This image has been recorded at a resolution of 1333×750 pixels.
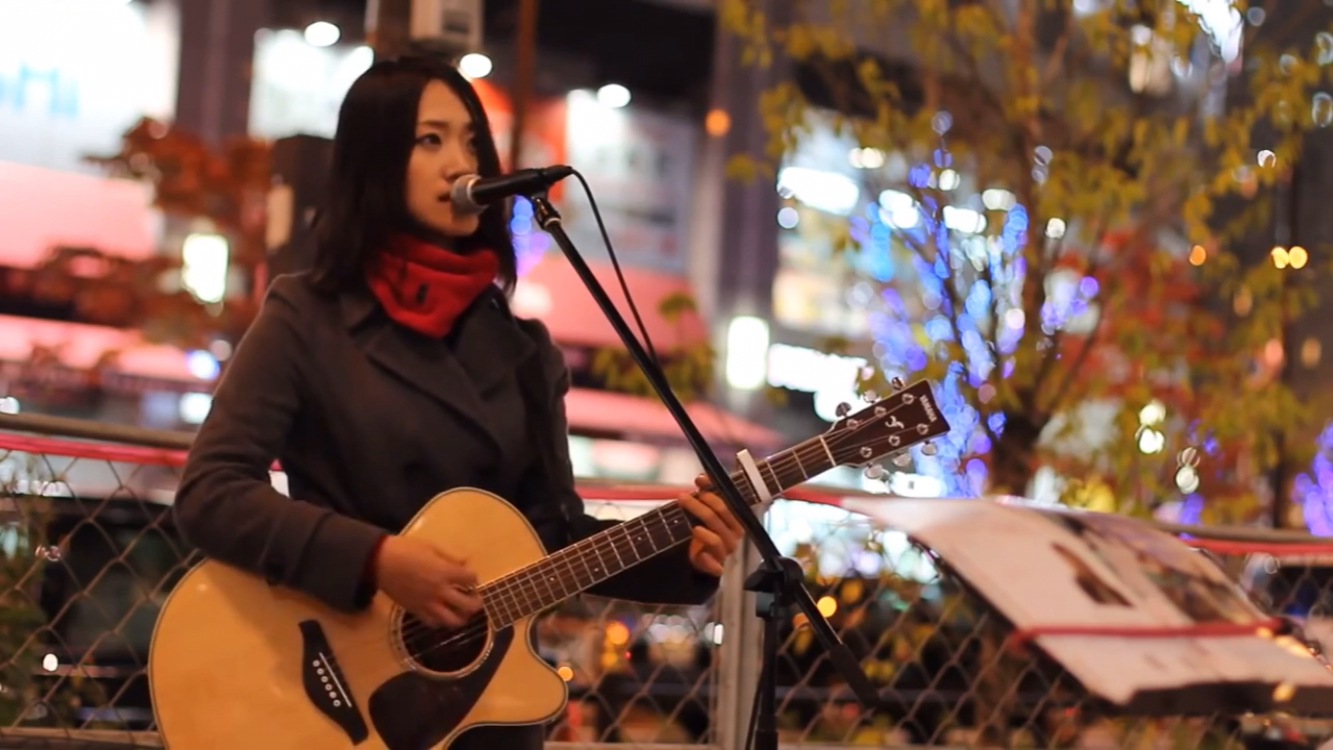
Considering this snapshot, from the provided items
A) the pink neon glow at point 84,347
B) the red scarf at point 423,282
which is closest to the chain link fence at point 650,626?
the red scarf at point 423,282

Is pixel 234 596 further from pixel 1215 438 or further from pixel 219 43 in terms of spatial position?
pixel 219 43

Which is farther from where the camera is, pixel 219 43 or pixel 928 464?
pixel 219 43

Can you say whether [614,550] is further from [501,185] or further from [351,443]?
[501,185]

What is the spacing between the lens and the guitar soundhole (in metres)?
2.44

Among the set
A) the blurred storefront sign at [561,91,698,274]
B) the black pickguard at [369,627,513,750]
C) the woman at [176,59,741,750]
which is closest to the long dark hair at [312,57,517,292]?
the woman at [176,59,741,750]

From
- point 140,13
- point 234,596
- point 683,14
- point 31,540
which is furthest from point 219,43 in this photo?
point 234,596

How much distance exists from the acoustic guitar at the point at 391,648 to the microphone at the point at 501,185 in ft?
1.53

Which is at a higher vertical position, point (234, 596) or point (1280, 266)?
point (1280, 266)

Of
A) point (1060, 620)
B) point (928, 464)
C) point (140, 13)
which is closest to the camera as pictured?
point (1060, 620)

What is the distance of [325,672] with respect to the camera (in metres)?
2.39

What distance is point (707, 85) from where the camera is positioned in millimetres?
14828

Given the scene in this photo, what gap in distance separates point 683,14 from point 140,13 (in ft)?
16.4

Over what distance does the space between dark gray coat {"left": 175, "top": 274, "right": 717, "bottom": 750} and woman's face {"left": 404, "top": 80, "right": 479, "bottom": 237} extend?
16 centimetres

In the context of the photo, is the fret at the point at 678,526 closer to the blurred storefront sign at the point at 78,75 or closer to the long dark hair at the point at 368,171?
the long dark hair at the point at 368,171
